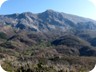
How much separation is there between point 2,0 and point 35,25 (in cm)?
15224

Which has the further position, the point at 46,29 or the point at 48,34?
the point at 46,29

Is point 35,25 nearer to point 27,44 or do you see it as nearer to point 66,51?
point 27,44

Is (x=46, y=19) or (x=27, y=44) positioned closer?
(x=27, y=44)

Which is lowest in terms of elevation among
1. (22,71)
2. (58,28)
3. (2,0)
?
(58,28)

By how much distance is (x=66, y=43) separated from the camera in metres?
99.7

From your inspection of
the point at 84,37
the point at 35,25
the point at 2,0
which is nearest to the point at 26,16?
the point at 35,25

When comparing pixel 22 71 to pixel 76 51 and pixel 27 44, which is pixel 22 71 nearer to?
pixel 76 51

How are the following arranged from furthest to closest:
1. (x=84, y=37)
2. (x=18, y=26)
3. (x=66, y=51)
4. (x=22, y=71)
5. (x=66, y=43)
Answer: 1. (x=18, y=26)
2. (x=84, y=37)
3. (x=66, y=43)
4. (x=66, y=51)
5. (x=22, y=71)

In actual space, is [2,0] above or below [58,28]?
above

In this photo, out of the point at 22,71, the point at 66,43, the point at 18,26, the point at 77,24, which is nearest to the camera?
the point at 22,71

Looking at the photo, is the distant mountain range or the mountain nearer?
the mountain

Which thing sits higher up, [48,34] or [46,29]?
[48,34]

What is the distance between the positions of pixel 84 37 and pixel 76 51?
27.4 metres

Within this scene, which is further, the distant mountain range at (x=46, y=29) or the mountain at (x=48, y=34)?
the distant mountain range at (x=46, y=29)
